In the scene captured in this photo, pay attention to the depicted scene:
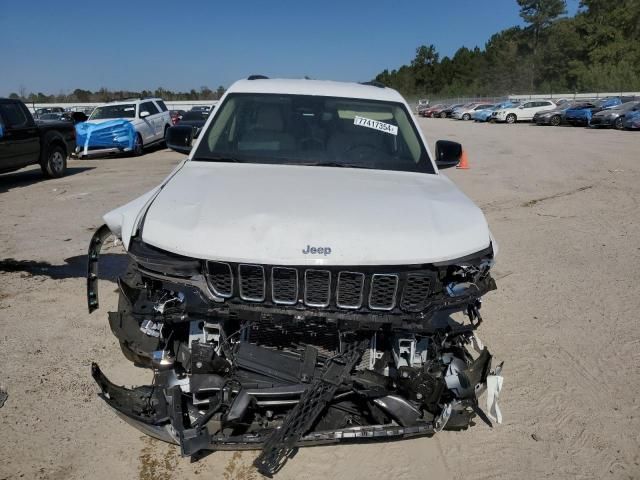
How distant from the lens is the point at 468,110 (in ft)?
162

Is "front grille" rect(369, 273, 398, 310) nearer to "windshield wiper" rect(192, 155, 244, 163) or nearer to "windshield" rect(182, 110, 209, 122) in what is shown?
"windshield wiper" rect(192, 155, 244, 163)

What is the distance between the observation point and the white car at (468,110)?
1905 inches

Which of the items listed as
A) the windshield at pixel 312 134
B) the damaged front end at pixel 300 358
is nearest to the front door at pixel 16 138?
the windshield at pixel 312 134

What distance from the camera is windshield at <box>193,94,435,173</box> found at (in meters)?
4.03

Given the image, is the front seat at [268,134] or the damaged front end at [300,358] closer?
the damaged front end at [300,358]

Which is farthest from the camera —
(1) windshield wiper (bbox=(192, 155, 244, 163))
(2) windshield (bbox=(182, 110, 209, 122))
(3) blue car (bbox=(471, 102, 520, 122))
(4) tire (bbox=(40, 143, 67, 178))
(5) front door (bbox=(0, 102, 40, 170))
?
(3) blue car (bbox=(471, 102, 520, 122))

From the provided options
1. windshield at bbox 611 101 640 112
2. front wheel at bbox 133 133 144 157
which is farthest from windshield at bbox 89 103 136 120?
windshield at bbox 611 101 640 112

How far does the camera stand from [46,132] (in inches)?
501

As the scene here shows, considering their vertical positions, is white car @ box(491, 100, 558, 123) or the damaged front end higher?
the damaged front end

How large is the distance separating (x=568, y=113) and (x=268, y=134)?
3479 cm

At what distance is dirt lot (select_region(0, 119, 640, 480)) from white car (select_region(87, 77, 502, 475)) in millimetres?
486

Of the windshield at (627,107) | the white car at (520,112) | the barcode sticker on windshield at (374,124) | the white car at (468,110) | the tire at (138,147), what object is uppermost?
the barcode sticker on windshield at (374,124)

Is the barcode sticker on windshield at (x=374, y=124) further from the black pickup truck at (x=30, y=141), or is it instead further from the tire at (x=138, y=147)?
the tire at (x=138, y=147)

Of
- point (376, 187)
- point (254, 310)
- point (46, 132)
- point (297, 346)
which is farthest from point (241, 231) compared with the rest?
point (46, 132)
